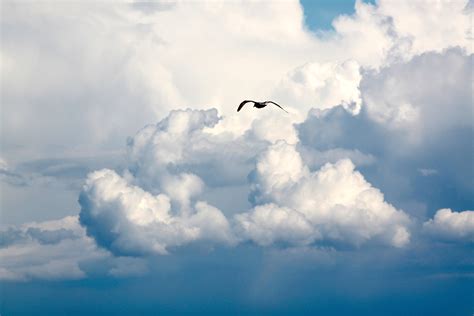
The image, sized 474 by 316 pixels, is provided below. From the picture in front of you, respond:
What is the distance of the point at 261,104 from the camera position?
4727 inches
